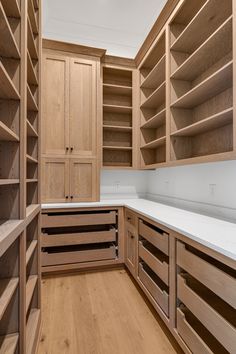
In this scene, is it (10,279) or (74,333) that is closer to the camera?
(10,279)

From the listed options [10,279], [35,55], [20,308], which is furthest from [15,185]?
[35,55]

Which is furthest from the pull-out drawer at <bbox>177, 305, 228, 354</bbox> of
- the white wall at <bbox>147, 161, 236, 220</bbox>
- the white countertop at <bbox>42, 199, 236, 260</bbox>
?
the white wall at <bbox>147, 161, 236, 220</bbox>

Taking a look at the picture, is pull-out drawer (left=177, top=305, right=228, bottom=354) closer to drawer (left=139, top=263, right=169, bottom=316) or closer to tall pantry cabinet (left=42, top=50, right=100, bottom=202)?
drawer (left=139, top=263, right=169, bottom=316)

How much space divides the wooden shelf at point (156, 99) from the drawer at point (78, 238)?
1.62 m

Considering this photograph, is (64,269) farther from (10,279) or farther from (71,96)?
(71,96)

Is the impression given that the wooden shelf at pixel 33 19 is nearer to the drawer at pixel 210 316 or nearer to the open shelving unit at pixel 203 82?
the open shelving unit at pixel 203 82

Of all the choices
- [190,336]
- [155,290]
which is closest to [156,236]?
[155,290]

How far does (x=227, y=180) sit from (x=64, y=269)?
1.87 metres

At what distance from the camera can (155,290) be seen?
1.64 meters

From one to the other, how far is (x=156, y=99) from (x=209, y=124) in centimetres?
109

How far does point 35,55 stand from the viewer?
153 cm

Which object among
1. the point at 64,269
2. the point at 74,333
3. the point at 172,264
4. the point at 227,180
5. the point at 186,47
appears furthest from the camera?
the point at 64,269

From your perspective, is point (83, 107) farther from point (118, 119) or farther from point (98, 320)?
point (98, 320)

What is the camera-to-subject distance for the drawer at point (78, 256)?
2.26 m
